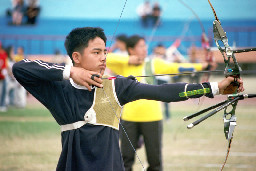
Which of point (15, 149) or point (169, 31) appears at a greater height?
point (169, 31)

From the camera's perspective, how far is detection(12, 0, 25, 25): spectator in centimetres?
2067

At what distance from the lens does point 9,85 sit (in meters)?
14.0

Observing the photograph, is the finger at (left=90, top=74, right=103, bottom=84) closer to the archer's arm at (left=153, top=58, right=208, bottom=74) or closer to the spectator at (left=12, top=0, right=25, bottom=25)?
the archer's arm at (left=153, top=58, right=208, bottom=74)

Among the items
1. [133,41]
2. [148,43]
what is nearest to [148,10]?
[148,43]

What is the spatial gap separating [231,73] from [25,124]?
26.8ft

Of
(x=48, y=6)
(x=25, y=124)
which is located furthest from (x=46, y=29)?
(x=25, y=124)

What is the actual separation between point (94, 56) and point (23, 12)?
19250mm

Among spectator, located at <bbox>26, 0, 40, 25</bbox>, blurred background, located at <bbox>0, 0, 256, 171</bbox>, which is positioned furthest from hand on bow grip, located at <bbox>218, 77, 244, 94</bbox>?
spectator, located at <bbox>26, 0, 40, 25</bbox>

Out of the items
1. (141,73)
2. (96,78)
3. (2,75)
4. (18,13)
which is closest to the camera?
(96,78)

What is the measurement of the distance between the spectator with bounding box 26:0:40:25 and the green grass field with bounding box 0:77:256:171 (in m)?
9.88

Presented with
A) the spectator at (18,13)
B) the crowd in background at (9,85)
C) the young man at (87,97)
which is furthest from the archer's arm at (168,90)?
the spectator at (18,13)

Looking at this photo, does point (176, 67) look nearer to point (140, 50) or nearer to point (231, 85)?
point (140, 50)

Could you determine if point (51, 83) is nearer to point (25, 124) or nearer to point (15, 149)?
point (15, 149)

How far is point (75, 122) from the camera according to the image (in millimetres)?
2994
